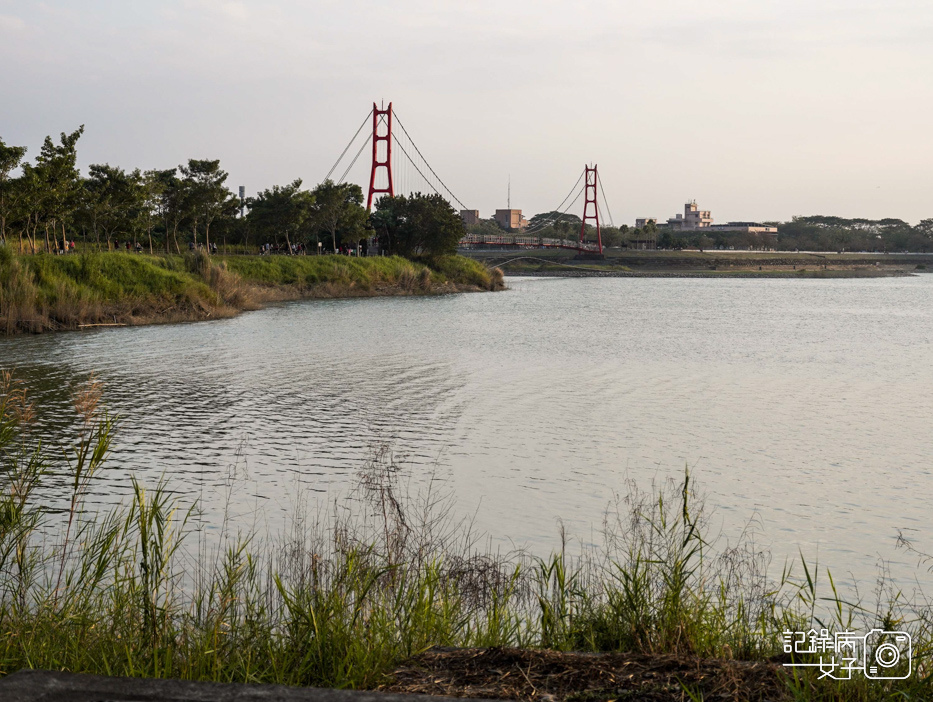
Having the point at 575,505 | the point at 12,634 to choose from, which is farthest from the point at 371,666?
the point at 575,505

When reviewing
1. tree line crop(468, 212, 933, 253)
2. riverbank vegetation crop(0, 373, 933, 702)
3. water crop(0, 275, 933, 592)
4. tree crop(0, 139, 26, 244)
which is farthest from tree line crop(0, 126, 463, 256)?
tree line crop(468, 212, 933, 253)

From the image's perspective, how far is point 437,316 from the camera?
127ft

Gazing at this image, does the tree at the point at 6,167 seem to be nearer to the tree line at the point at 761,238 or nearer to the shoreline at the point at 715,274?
the shoreline at the point at 715,274

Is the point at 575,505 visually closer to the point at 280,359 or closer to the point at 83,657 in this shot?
the point at 83,657

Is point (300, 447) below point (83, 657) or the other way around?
below

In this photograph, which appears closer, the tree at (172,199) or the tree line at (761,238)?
the tree at (172,199)

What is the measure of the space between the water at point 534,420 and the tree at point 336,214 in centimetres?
3022

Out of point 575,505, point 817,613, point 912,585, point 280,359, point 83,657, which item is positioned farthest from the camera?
point 280,359

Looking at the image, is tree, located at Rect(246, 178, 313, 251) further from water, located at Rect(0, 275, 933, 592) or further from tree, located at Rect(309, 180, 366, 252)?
water, located at Rect(0, 275, 933, 592)

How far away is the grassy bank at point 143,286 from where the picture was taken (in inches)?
1049

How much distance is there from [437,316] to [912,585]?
32331 millimetres

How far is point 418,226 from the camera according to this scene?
6469cm

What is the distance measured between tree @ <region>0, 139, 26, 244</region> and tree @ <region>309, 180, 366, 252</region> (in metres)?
27.6

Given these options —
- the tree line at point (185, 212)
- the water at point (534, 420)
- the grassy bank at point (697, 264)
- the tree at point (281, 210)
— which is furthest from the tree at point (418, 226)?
the water at point (534, 420)
